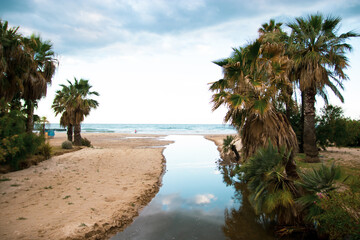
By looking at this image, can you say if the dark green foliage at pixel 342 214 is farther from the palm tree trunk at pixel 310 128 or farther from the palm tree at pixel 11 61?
the palm tree at pixel 11 61

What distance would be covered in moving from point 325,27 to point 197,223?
41.5 ft

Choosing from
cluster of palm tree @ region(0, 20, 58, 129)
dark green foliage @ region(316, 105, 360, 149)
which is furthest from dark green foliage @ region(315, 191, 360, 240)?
dark green foliage @ region(316, 105, 360, 149)

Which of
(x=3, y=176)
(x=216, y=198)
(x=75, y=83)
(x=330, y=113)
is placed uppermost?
(x=75, y=83)

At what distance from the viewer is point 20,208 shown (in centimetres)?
646

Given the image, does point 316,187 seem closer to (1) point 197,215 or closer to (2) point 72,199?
(1) point 197,215

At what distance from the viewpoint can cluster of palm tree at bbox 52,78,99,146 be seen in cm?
2311

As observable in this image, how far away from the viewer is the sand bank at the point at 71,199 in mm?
5180

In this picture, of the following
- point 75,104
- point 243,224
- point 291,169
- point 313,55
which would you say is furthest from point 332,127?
point 75,104

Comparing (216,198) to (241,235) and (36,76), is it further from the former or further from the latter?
(36,76)

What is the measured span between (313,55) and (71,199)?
13.2 meters

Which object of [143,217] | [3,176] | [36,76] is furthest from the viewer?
[36,76]

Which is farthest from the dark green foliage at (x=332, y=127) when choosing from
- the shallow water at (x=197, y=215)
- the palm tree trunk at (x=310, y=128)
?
the shallow water at (x=197, y=215)

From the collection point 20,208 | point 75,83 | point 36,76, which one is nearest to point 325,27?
point 20,208

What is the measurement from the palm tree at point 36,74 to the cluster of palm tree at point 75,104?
7.20 metres
